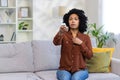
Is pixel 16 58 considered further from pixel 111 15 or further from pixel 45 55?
pixel 111 15

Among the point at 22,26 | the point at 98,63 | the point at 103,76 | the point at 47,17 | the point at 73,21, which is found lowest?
the point at 103,76

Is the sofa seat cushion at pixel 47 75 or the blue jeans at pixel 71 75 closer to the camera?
the blue jeans at pixel 71 75

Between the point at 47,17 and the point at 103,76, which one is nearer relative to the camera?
the point at 103,76

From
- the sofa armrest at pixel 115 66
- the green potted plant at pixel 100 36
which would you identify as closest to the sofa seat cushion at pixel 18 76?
the sofa armrest at pixel 115 66

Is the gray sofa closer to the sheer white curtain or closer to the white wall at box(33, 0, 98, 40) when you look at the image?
the sheer white curtain

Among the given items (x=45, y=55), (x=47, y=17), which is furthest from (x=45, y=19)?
(x=45, y=55)

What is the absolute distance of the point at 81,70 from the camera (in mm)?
2838

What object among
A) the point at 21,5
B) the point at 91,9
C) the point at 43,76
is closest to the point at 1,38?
the point at 21,5

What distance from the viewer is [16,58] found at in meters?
3.16

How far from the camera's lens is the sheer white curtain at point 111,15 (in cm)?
496

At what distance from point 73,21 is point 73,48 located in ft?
1.02

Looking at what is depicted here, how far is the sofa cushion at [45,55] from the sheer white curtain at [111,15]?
205 cm

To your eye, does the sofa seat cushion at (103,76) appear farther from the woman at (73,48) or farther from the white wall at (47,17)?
the white wall at (47,17)

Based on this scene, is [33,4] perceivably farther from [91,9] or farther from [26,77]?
[26,77]
